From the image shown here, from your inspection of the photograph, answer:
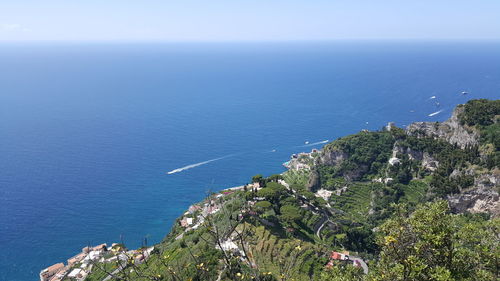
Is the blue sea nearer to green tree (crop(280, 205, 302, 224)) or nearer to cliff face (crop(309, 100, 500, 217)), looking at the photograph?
green tree (crop(280, 205, 302, 224))

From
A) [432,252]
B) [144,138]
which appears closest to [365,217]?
[432,252]

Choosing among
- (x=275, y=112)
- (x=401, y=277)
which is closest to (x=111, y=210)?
(x=401, y=277)

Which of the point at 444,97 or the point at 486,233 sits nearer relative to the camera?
the point at 486,233

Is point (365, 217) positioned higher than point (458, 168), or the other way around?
point (458, 168)

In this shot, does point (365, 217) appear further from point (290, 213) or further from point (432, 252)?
point (432, 252)

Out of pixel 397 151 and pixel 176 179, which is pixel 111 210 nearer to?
pixel 176 179

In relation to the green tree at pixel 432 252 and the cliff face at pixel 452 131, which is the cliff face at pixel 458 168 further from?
the green tree at pixel 432 252

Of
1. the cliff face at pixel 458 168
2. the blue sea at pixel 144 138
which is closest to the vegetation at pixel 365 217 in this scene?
the cliff face at pixel 458 168
